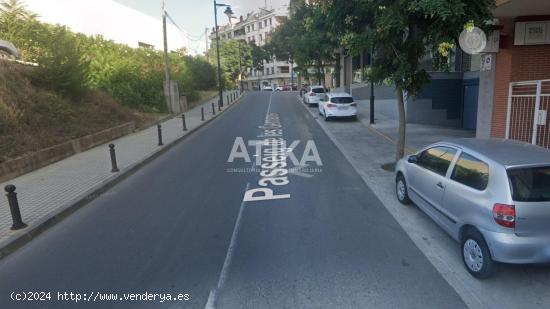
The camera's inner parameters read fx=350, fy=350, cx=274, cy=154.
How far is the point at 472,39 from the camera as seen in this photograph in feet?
27.8

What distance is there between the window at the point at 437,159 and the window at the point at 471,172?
257 millimetres

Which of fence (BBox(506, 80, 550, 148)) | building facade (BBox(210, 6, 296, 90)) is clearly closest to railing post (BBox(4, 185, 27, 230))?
fence (BBox(506, 80, 550, 148))

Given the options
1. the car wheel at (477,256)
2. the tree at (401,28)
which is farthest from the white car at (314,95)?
the car wheel at (477,256)

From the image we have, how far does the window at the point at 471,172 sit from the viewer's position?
4312 millimetres

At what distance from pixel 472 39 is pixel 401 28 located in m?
2.21

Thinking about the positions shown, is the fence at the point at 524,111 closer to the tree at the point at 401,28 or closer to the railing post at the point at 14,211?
the tree at the point at 401,28

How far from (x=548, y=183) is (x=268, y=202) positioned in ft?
15.1

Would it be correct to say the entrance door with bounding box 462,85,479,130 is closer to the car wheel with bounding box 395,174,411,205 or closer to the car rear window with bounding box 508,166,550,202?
the car wheel with bounding box 395,174,411,205

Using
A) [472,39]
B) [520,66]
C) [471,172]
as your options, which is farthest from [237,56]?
[471,172]

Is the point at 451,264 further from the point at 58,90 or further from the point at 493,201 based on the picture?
the point at 58,90

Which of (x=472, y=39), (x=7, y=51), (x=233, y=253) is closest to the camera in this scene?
(x=233, y=253)

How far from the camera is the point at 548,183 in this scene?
3.96 m

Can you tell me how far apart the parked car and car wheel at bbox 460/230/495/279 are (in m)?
16.1

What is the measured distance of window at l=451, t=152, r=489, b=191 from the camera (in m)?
4.31
